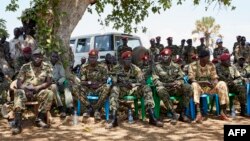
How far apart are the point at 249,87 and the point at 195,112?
1317mm

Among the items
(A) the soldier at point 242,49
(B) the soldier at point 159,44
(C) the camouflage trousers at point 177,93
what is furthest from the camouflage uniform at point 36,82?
(A) the soldier at point 242,49

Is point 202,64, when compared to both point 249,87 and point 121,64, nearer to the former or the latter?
point 249,87

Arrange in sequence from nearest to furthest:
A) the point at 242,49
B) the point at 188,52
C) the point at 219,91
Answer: the point at 219,91 → the point at 242,49 → the point at 188,52

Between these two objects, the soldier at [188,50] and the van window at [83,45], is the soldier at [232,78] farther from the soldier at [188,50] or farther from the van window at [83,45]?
the van window at [83,45]

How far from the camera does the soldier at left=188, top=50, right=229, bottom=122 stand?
728 cm

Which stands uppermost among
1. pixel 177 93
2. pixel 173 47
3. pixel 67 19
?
pixel 67 19

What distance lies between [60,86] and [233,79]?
3561 mm

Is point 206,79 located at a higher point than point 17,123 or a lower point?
higher

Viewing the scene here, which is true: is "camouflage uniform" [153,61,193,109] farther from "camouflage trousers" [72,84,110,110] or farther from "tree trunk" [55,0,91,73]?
"tree trunk" [55,0,91,73]

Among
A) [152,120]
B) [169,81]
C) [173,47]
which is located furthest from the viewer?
[173,47]

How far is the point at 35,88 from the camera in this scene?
21.5 ft

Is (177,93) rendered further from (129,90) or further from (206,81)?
(129,90)

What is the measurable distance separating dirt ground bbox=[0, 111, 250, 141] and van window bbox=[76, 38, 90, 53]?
5.88m

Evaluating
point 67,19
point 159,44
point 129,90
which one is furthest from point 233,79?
point 159,44
